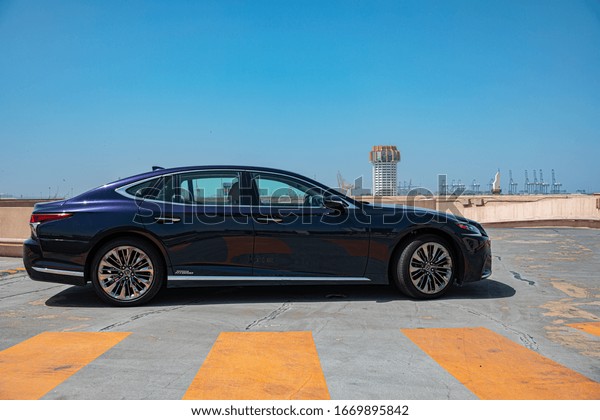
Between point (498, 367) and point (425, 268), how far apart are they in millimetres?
2259

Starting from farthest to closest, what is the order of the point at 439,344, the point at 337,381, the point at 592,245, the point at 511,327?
the point at 592,245
the point at 511,327
the point at 439,344
the point at 337,381

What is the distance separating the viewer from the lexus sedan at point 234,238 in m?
5.43

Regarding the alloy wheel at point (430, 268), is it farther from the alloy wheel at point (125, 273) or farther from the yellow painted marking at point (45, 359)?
the yellow painted marking at point (45, 359)

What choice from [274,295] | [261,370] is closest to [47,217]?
[274,295]

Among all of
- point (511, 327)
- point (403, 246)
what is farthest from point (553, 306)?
point (403, 246)

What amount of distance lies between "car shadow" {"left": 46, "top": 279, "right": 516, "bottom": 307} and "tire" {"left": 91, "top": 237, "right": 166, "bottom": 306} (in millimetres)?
211

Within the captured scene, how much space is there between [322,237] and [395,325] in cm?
133

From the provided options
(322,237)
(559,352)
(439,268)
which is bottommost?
(559,352)

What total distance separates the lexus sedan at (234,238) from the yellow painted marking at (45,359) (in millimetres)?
1170

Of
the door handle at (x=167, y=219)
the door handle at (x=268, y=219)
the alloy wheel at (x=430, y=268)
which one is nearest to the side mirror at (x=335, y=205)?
the door handle at (x=268, y=219)

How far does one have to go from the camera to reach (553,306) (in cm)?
539

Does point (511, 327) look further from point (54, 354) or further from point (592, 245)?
point (592, 245)

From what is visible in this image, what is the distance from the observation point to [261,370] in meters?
3.39
